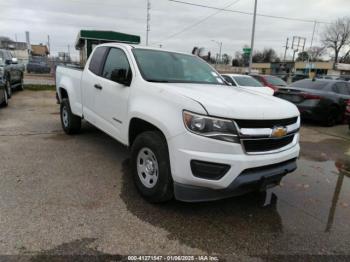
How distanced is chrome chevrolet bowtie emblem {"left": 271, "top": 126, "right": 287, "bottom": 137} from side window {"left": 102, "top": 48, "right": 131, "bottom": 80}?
2.05 metres

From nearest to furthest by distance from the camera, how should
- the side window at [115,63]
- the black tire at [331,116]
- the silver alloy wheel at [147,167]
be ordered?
the silver alloy wheel at [147,167]
the side window at [115,63]
the black tire at [331,116]

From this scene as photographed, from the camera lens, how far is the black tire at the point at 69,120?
20.6 feet

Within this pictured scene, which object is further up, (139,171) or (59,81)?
(59,81)

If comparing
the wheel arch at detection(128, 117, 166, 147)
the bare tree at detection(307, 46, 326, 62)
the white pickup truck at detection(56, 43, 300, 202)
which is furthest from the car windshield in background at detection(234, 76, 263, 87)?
the bare tree at detection(307, 46, 326, 62)

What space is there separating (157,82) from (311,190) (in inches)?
107

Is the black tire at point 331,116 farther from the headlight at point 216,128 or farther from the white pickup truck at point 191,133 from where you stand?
the headlight at point 216,128

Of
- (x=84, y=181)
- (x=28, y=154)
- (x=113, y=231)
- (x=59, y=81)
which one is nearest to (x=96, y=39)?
(x=59, y=81)

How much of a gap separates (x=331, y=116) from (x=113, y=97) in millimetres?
8087

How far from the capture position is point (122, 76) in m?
4.02

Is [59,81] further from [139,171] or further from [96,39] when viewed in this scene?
[96,39]

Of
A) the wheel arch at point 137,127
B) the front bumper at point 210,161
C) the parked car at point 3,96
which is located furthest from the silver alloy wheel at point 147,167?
the parked car at point 3,96

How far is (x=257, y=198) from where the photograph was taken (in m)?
3.96

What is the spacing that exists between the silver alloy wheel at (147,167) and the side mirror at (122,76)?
3.27ft

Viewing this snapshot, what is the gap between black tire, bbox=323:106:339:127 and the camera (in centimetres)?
970
